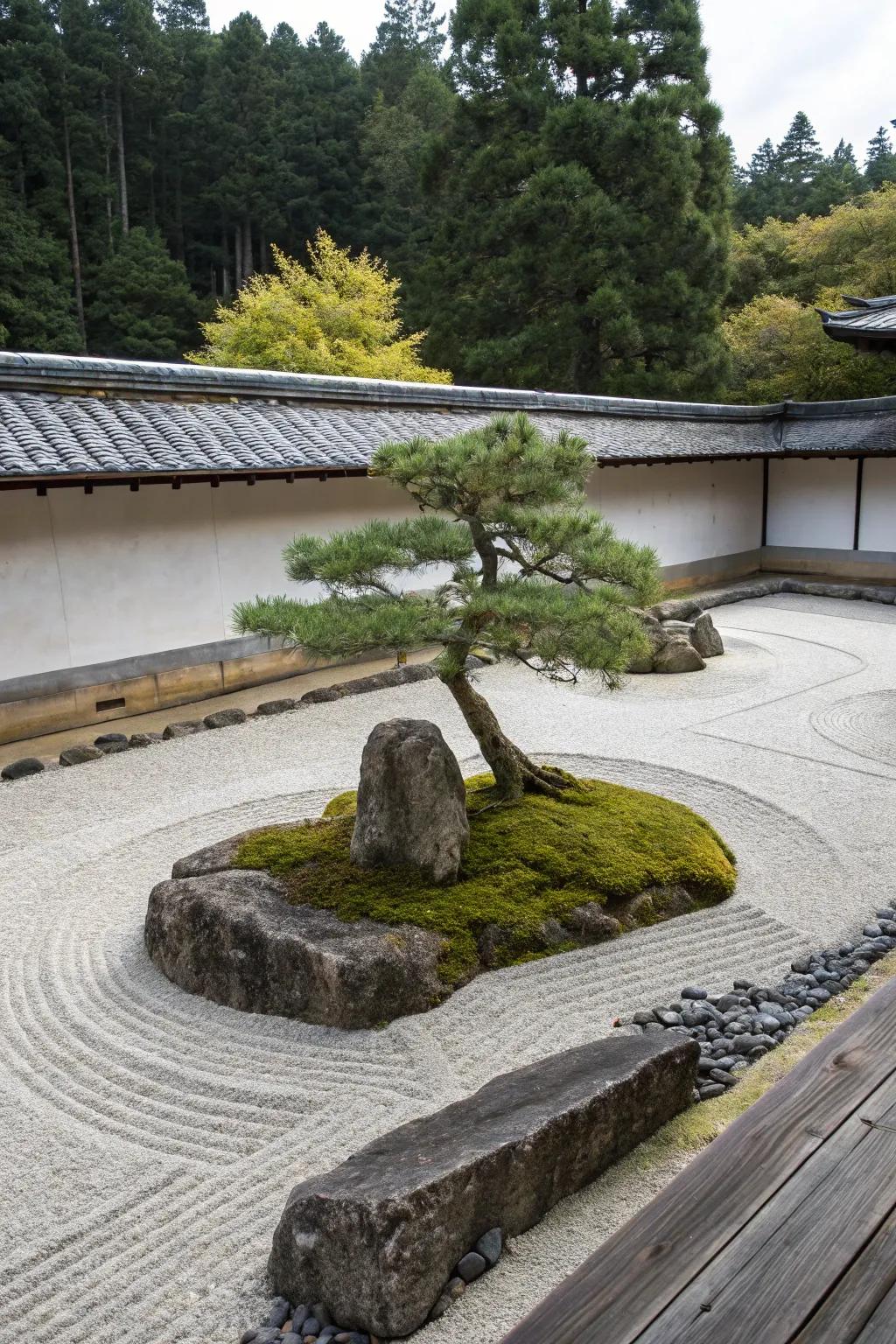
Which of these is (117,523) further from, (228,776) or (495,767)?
(495,767)

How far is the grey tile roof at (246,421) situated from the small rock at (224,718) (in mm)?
2546

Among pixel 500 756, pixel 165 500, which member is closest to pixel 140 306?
pixel 165 500

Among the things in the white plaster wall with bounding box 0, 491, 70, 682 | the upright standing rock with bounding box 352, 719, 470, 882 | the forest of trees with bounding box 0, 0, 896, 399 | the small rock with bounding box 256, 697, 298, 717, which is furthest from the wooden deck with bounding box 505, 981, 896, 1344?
the forest of trees with bounding box 0, 0, 896, 399

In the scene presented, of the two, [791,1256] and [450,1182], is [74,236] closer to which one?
[450,1182]

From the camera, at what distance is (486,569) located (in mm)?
5855

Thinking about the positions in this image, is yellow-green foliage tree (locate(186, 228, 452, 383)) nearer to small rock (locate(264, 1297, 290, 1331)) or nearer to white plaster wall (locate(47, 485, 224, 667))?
white plaster wall (locate(47, 485, 224, 667))

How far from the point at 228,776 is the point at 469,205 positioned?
23.9 meters

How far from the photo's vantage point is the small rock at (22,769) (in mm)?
8625

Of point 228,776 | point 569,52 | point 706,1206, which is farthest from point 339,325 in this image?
point 706,1206

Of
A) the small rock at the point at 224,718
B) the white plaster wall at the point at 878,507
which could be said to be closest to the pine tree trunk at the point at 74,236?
the white plaster wall at the point at 878,507

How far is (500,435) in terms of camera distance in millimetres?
5562

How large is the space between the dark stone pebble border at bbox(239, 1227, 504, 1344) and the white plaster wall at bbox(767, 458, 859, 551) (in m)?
17.9

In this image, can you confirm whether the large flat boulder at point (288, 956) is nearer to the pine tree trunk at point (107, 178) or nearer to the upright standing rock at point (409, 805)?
the upright standing rock at point (409, 805)

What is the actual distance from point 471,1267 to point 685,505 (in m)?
16.8
